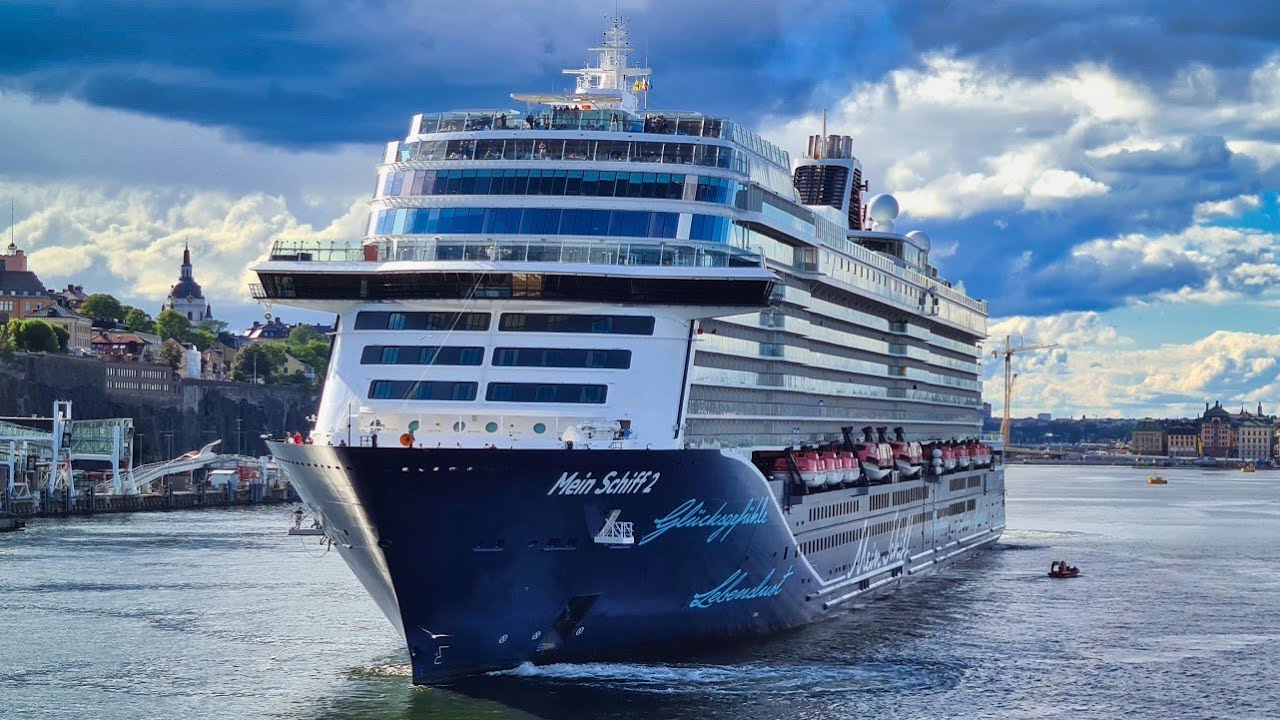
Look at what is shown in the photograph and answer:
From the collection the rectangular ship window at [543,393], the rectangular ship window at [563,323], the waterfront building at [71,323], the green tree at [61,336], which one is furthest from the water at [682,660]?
the waterfront building at [71,323]

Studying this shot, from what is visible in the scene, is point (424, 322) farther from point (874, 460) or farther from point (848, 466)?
point (874, 460)

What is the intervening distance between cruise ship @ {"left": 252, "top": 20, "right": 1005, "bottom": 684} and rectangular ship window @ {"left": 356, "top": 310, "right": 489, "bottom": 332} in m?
0.06

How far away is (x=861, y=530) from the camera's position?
49.1 meters

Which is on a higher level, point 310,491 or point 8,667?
point 310,491

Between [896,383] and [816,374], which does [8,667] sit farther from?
[896,383]

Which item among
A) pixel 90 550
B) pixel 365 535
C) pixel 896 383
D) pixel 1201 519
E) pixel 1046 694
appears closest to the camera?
pixel 365 535

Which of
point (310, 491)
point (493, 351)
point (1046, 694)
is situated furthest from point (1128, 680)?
point (310, 491)

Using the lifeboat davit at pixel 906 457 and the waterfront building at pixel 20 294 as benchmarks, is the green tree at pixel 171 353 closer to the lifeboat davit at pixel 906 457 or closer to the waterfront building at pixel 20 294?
the waterfront building at pixel 20 294

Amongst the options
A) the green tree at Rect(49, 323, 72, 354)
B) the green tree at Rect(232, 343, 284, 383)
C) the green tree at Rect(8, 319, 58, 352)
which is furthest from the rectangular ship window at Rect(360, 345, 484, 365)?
the green tree at Rect(232, 343, 284, 383)

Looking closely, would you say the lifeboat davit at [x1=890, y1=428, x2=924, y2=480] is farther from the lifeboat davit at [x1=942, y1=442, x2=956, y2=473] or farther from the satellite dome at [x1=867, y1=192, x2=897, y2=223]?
the satellite dome at [x1=867, y1=192, x2=897, y2=223]

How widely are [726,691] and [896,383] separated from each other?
1040 inches

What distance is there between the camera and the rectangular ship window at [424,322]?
36.6 meters

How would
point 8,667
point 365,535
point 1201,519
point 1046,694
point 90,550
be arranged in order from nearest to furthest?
1. point 365,535
2. point 1046,694
3. point 8,667
4. point 90,550
5. point 1201,519

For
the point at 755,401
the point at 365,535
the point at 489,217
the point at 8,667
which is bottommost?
the point at 8,667
